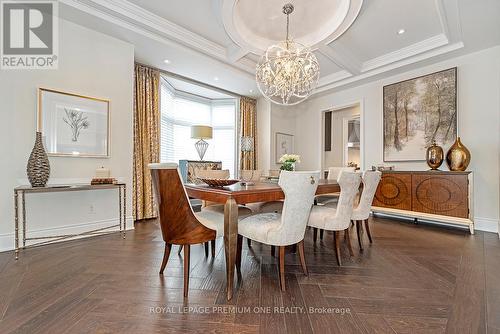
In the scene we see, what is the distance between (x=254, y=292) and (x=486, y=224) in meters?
3.92

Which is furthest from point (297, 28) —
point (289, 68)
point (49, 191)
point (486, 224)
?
point (486, 224)

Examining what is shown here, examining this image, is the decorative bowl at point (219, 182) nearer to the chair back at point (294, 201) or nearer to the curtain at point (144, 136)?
the chair back at point (294, 201)

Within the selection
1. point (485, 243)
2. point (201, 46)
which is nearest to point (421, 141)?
point (485, 243)

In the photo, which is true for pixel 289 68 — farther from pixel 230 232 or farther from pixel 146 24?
pixel 230 232

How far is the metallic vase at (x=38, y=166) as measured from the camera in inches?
93.9

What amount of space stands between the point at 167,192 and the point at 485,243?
3827 millimetres

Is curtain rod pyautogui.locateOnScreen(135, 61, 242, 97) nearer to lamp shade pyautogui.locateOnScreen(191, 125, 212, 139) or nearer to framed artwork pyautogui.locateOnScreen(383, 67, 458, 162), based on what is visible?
lamp shade pyautogui.locateOnScreen(191, 125, 212, 139)

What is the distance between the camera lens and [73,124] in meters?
2.92

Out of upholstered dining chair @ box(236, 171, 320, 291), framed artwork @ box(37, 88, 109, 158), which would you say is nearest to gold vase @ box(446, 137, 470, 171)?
upholstered dining chair @ box(236, 171, 320, 291)

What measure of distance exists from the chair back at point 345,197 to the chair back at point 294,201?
576mm

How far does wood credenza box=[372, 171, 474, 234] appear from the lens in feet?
10.5

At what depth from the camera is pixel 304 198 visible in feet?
5.53

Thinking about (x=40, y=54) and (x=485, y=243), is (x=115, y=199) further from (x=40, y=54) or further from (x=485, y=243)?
(x=485, y=243)

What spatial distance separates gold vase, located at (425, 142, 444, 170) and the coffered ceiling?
1505 mm
